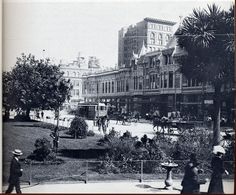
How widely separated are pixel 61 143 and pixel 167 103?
49.3 inches

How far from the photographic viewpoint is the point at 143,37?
4156 millimetres

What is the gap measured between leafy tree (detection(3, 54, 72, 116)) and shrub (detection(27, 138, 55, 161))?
34 cm

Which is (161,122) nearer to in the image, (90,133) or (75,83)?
(90,133)

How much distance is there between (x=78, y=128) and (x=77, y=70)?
0.63m

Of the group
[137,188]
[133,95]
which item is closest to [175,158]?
[137,188]

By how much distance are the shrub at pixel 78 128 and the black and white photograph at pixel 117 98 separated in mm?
11

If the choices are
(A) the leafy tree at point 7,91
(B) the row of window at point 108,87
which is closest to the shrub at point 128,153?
(B) the row of window at point 108,87

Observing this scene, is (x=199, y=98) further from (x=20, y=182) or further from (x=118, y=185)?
(x=20, y=182)

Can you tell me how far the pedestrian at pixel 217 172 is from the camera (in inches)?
153

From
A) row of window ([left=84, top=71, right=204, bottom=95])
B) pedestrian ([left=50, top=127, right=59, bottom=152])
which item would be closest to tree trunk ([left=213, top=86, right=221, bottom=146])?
row of window ([left=84, top=71, right=204, bottom=95])

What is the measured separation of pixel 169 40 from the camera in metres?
4.10

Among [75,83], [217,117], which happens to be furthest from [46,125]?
[217,117]

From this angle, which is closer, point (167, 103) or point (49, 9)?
point (49, 9)

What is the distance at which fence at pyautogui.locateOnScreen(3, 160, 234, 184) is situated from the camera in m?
3.91
